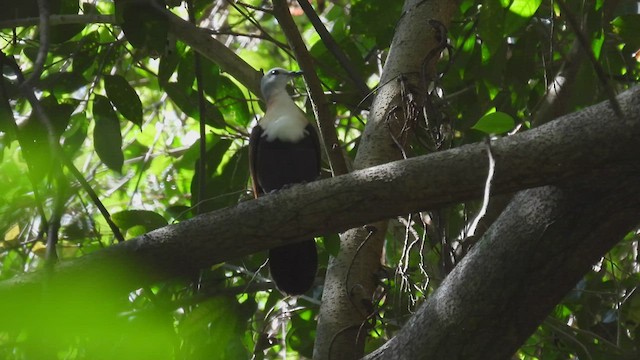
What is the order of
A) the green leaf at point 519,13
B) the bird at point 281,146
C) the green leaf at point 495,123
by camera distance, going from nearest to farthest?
1. the green leaf at point 495,123
2. the green leaf at point 519,13
3. the bird at point 281,146

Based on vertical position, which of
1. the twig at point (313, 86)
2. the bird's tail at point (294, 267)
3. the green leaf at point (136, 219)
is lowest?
the bird's tail at point (294, 267)

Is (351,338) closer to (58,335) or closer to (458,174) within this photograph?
(458,174)

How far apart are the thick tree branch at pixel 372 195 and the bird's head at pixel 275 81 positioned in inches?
68.2

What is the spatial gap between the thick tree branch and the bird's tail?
1.18 m

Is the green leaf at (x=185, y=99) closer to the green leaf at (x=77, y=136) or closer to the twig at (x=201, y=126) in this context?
the twig at (x=201, y=126)

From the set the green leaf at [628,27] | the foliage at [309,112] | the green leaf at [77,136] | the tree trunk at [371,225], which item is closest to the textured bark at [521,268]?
the foliage at [309,112]

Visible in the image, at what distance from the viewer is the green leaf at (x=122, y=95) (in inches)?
139

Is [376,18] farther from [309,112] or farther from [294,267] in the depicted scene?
[294,267]

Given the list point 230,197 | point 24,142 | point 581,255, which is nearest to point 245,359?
point 230,197

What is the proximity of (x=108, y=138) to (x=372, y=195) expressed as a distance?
155 cm

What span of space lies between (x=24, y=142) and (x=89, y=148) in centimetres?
318

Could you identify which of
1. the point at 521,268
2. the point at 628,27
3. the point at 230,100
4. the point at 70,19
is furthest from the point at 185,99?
the point at 521,268

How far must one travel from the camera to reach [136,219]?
11.0ft

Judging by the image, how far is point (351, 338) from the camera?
3.12 meters
